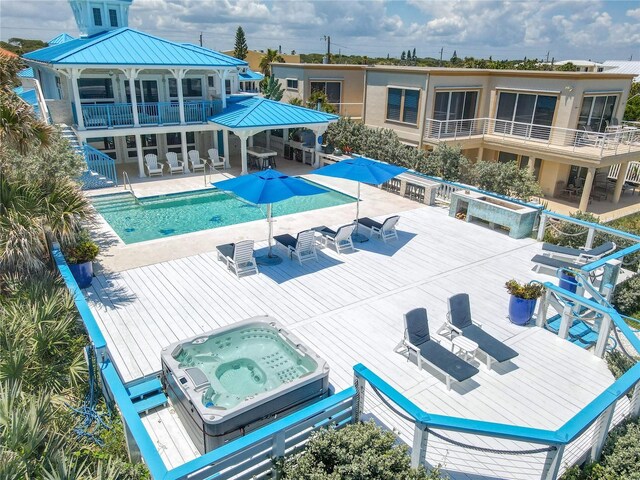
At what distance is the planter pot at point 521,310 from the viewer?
30.0ft

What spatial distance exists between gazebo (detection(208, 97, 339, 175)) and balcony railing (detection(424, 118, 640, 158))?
20.6 ft

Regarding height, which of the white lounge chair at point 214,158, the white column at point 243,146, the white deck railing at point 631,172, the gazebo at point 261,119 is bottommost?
the white deck railing at point 631,172

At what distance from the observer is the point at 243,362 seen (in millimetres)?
7570

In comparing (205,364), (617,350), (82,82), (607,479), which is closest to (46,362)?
(205,364)

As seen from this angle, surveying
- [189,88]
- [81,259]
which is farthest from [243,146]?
[81,259]

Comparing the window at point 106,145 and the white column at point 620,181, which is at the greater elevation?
the window at point 106,145

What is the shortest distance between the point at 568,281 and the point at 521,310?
184 centimetres

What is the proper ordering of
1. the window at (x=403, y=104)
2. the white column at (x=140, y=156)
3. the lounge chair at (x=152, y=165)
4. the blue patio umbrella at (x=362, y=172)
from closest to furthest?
the blue patio umbrella at (x=362, y=172), the white column at (x=140, y=156), the lounge chair at (x=152, y=165), the window at (x=403, y=104)

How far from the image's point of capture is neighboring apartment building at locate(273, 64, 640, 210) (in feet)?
72.9

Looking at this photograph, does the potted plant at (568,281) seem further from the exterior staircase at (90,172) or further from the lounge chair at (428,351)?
the exterior staircase at (90,172)

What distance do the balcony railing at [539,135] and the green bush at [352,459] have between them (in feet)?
66.7

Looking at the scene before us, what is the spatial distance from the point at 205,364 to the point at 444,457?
3.92m

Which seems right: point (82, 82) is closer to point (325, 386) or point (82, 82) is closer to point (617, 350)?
point (325, 386)

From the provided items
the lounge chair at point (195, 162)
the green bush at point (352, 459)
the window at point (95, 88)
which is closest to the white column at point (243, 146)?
the lounge chair at point (195, 162)
